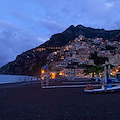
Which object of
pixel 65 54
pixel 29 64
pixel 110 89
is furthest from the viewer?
pixel 29 64

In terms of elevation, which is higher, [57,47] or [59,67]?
[57,47]

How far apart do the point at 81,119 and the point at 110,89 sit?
1062 cm

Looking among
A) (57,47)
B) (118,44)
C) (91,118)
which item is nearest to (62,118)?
(91,118)

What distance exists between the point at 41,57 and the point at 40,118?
16049cm

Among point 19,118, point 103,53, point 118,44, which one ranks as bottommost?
point 19,118

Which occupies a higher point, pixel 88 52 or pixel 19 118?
pixel 88 52

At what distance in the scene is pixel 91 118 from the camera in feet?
22.2

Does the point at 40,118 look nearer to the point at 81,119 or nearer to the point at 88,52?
the point at 81,119

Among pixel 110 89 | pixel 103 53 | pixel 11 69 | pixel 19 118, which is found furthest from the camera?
pixel 11 69

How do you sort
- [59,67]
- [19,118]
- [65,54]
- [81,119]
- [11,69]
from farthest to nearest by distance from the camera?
[11,69] → [65,54] → [59,67] → [19,118] → [81,119]

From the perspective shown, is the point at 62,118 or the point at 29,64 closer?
the point at 62,118

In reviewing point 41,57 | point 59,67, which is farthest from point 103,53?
point 41,57

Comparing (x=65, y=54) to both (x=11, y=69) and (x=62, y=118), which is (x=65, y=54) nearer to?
(x=11, y=69)

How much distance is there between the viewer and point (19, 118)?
719 cm
